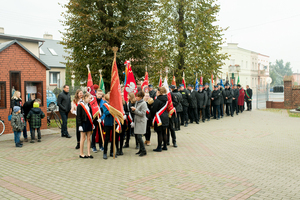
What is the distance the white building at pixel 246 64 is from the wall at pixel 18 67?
46.3 m

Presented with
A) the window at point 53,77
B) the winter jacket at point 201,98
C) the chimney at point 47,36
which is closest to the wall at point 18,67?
the winter jacket at point 201,98

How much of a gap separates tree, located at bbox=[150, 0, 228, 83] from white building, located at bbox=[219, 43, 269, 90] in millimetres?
35606

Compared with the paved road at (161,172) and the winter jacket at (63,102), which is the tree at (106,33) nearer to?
the winter jacket at (63,102)

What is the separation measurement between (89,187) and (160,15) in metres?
Answer: 17.2

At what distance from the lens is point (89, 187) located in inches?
230

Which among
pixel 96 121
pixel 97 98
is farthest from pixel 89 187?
pixel 97 98

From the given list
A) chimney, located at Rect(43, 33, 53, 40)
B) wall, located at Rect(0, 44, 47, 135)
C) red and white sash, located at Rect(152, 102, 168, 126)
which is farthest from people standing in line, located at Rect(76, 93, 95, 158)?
chimney, located at Rect(43, 33, 53, 40)

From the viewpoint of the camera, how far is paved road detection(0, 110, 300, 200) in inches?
216

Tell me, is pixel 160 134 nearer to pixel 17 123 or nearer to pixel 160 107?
pixel 160 107

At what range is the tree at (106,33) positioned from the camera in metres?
15.2

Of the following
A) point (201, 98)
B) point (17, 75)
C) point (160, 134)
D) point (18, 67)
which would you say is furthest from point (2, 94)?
point (201, 98)

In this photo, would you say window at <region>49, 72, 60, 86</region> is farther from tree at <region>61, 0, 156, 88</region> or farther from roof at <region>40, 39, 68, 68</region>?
tree at <region>61, 0, 156, 88</region>

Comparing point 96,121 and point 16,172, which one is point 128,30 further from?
point 16,172

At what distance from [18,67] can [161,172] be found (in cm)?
884
